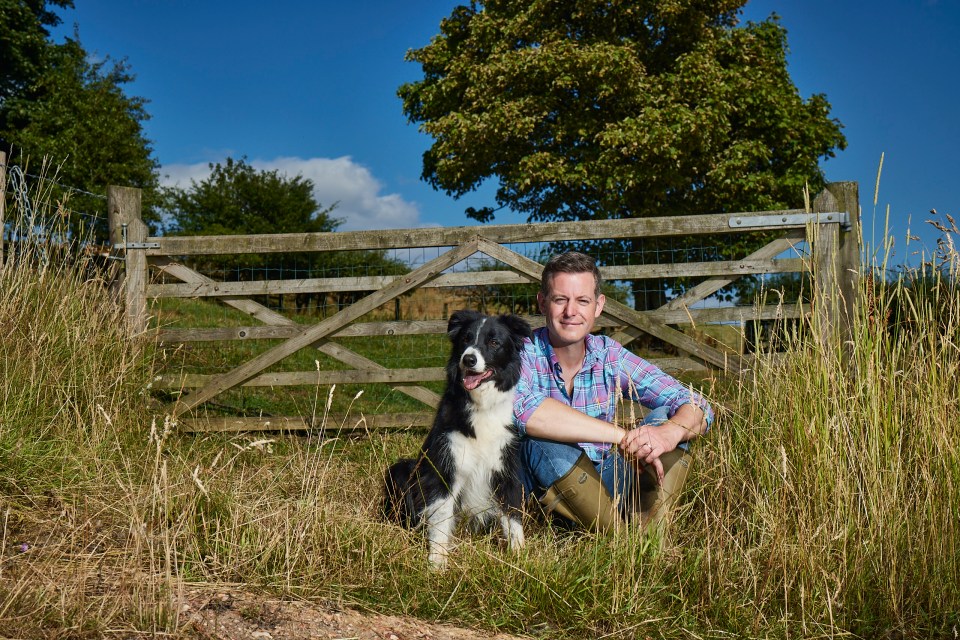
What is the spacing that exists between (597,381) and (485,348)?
2.27ft

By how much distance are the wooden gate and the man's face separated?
222cm

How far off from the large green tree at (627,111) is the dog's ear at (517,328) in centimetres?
1086

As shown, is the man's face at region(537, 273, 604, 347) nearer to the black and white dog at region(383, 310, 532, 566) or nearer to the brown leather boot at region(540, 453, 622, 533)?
the black and white dog at region(383, 310, 532, 566)

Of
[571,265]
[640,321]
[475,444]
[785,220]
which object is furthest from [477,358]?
[785,220]

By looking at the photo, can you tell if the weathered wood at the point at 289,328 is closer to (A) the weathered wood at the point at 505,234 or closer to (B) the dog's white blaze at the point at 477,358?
(A) the weathered wood at the point at 505,234

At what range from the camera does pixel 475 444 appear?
11.5 ft

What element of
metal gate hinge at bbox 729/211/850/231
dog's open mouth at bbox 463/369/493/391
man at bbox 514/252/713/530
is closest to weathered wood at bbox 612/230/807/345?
metal gate hinge at bbox 729/211/850/231

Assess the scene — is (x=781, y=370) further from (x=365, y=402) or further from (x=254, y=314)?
(x=365, y=402)

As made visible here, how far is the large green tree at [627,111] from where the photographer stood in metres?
14.5

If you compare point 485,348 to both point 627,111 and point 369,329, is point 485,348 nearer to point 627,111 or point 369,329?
point 369,329

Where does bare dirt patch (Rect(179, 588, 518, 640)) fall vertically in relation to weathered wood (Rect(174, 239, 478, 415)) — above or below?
below

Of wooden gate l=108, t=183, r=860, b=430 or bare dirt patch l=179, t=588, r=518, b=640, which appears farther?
wooden gate l=108, t=183, r=860, b=430

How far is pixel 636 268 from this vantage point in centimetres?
620

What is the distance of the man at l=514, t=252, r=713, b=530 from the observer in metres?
3.24
